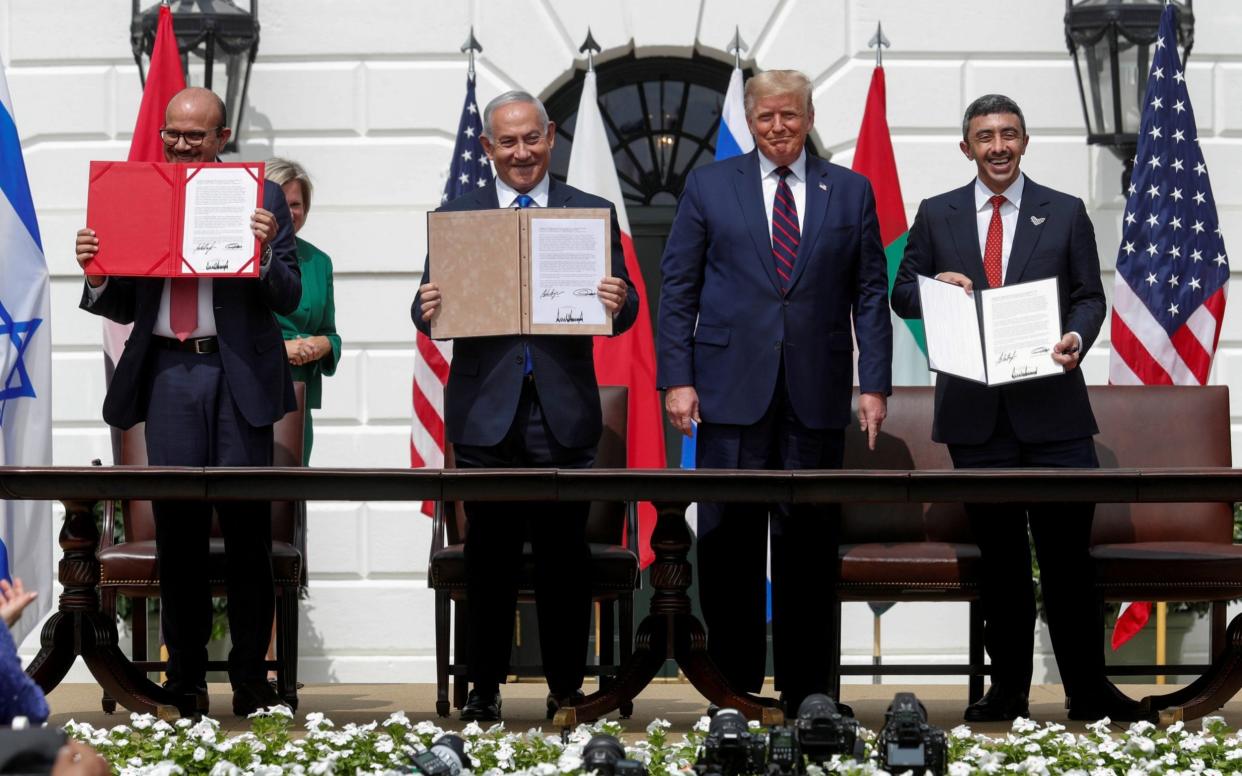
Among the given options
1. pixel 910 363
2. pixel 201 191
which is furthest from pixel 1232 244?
pixel 201 191

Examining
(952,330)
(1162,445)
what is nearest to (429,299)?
(952,330)

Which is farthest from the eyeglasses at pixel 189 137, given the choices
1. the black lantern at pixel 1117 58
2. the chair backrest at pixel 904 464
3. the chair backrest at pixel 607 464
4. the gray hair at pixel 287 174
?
the black lantern at pixel 1117 58

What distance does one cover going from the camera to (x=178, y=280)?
17.3ft

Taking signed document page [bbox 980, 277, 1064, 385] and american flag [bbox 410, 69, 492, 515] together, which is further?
american flag [bbox 410, 69, 492, 515]

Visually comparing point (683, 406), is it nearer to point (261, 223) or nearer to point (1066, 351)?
point (1066, 351)

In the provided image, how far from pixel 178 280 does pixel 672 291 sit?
1.41m

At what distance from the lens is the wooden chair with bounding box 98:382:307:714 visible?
5.54 metres

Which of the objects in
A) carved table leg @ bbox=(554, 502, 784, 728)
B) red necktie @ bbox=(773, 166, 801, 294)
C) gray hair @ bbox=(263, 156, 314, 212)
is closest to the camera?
carved table leg @ bbox=(554, 502, 784, 728)

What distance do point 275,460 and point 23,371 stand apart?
3.49 ft

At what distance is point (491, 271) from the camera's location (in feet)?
17.1

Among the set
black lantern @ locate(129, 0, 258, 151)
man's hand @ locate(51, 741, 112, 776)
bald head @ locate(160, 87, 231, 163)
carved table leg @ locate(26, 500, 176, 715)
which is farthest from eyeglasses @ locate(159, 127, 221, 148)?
black lantern @ locate(129, 0, 258, 151)

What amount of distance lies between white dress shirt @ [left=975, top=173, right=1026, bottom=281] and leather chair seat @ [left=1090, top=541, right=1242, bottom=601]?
0.89m

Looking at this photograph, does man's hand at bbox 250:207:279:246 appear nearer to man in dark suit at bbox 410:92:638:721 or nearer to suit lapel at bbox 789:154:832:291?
man in dark suit at bbox 410:92:638:721

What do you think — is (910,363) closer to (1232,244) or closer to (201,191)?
(1232,244)
